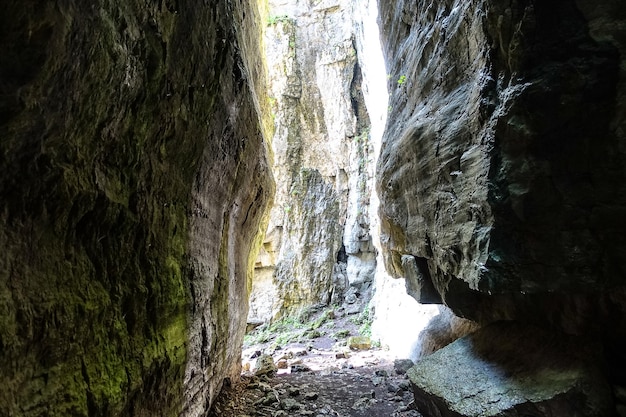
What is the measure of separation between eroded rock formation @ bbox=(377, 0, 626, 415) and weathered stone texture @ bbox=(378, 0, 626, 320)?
1 centimetres

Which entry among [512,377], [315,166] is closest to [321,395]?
[512,377]

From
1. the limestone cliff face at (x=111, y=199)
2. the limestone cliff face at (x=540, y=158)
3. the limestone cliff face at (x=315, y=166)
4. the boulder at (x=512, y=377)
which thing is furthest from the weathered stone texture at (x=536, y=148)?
the limestone cliff face at (x=315, y=166)

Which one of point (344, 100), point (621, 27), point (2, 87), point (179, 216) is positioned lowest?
point (179, 216)

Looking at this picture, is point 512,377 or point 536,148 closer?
point 536,148

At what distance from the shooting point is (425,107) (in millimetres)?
6289

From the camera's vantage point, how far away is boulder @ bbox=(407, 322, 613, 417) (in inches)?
150

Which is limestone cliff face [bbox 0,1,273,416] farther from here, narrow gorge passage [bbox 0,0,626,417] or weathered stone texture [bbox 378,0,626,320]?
weathered stone texture [bbox 378,0,626,320]

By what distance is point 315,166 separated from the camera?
27484mm

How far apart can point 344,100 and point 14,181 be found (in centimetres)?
2483

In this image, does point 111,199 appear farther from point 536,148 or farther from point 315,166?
point 315,166

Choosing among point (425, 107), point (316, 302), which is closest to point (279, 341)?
point (316, 302)

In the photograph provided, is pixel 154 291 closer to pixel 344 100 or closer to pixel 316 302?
pixel 316 302

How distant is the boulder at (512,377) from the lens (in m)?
3.80

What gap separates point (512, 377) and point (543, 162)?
9.01ft
